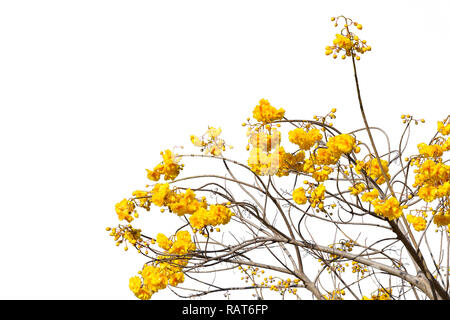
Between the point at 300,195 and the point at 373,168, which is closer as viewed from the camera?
the point at 300,195

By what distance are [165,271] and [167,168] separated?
38 cm

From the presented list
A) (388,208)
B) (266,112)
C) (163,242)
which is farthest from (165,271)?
(388,208)

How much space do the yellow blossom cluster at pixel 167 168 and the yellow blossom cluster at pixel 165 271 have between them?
0.22m

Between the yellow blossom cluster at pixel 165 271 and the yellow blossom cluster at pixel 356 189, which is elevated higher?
the yellow blossom cluster at pixel 356 189

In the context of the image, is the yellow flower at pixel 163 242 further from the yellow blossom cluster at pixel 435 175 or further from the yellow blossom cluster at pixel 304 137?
the yellow blossom cluster at pixel 435 175

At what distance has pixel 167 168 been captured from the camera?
2.00 meters

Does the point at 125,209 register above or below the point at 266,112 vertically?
below

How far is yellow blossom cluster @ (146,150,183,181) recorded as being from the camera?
2.00 metres

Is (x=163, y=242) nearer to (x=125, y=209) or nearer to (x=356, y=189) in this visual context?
(x=125, y=209)

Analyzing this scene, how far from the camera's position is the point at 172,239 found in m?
2.05

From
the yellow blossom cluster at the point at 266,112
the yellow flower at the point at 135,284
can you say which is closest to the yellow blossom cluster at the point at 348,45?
the yellow blossom cluster at the point at 266,112

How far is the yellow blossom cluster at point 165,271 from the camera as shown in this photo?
1955 mm
